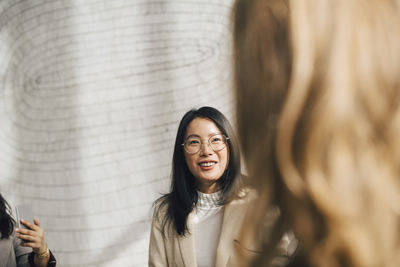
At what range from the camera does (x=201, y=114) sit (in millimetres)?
2236

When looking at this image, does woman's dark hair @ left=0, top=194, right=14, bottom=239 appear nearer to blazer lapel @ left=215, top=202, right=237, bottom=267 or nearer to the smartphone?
the smartphone

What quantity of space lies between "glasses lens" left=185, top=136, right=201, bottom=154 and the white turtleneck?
24 centimetres

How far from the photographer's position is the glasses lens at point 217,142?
2154 millimetres

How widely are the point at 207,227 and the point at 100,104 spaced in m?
2.04

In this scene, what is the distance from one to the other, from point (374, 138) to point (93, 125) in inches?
136

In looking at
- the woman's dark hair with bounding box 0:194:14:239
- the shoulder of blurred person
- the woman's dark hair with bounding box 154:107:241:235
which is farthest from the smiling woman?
the shoulder of blurred person

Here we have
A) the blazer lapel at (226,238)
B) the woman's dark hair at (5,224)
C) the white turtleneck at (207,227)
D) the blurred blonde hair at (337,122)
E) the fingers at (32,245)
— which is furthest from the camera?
the woman's dark hair at (5,224)

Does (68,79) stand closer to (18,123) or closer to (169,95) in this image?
(18,123)

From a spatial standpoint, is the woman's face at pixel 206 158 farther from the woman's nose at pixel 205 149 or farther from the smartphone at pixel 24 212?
the smartphone at pixel 24 212

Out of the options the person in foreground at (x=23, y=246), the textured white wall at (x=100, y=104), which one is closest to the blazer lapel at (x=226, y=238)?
the person in foreground at (x=23, y=246)

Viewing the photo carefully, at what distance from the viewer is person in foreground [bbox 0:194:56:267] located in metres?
2.21

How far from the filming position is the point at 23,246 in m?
2.33

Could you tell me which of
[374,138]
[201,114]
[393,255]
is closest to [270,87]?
[374,138]

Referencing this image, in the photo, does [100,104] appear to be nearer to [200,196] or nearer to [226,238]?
[200,196]
